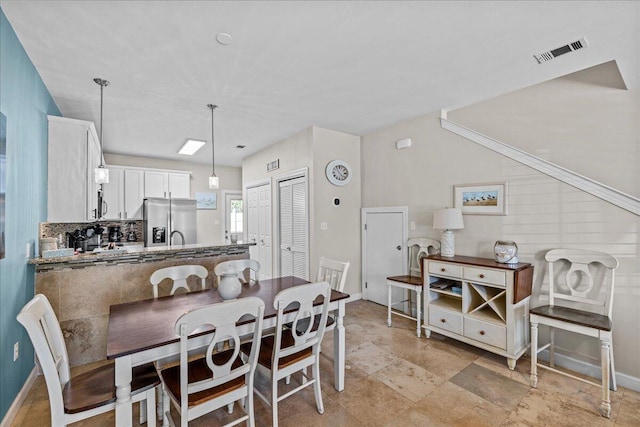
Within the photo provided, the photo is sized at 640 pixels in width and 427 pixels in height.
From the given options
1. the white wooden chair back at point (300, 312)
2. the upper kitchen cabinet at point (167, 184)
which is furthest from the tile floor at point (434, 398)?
the upper kitchen cabinet at point (167, 184)

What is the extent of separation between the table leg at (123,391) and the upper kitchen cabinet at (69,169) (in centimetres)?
229

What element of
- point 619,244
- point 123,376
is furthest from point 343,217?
point 123,376

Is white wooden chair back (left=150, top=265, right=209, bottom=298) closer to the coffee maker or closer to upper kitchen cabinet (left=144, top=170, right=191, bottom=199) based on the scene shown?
the coffee maker

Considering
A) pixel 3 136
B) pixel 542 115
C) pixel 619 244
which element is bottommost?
pixel 619 244

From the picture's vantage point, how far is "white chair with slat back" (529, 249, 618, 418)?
2.14 meters

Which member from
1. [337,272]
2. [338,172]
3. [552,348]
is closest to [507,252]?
[552,348]

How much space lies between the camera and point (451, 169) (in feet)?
11.1

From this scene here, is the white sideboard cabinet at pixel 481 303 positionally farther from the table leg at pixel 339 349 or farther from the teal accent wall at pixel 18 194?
the teal accent wall at pixel 18 194

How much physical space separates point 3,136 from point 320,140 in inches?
124

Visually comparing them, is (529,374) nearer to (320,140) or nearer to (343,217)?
(343,217)

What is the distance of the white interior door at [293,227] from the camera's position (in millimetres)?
4242

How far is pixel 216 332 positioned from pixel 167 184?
16.9ft

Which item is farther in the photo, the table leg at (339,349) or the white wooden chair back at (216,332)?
the table leg at (339,349)

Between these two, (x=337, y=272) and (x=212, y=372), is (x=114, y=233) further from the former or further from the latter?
(x=212, y=372)
